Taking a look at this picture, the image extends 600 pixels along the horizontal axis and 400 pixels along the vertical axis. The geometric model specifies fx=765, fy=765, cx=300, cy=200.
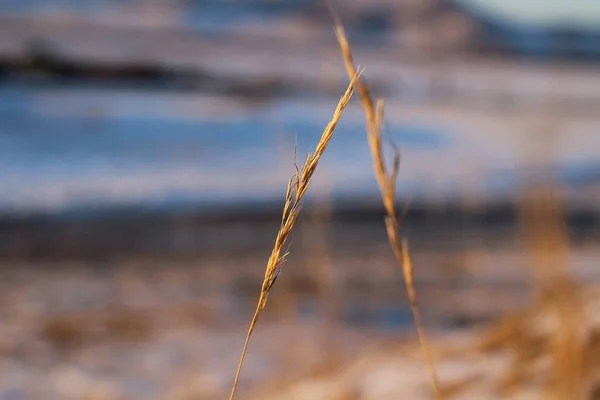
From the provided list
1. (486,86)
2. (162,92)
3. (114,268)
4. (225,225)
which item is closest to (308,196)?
(225,225)

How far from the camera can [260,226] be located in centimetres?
584

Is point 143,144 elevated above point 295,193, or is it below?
above

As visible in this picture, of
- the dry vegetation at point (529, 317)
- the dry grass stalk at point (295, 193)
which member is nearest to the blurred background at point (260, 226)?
the dry vegetation at point (529, 317)

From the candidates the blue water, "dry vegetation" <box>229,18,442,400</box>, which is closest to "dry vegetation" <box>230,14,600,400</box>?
"dry vegetation" <box>229,18,442,400</box>

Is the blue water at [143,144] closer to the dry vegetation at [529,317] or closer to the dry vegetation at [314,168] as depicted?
the dry vegetation at [529,317]

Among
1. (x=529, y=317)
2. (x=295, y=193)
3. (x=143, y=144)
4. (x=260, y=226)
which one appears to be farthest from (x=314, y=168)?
(x=143, y=144)

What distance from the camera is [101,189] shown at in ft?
21.2

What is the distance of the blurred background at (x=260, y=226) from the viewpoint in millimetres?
2117

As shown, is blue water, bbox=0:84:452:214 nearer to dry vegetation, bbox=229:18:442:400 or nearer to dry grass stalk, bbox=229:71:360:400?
dry vegetation, bbox=229:18:442:400

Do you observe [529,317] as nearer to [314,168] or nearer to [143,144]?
[314,168]

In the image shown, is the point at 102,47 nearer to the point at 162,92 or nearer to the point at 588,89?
the point at 162,92

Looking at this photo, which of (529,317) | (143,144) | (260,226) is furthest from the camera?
(143,144)

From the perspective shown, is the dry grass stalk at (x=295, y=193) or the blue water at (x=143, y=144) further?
the blue water at (x=143, y=144)

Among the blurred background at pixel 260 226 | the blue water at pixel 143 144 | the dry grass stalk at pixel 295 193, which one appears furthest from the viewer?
the blue water at pixel 143 144
